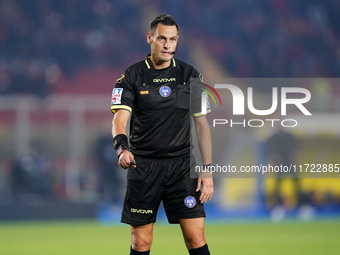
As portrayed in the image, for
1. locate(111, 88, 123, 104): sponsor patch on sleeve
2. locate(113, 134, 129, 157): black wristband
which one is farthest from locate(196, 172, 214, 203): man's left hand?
locate(111, 88, 123, 104): sponsor patch on sleeve

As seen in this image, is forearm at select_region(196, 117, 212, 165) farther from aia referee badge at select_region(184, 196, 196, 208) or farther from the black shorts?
aia referee badge at select_region(184, 196, 196, 208)

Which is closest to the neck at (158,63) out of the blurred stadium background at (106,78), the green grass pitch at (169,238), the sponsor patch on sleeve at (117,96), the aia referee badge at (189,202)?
the sponsor patch on sleeve at (117,96)

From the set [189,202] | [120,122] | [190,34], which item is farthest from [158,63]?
[190,34]

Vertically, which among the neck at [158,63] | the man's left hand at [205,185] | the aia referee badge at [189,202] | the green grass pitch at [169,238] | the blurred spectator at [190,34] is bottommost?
the green grass pitch at [169,238]

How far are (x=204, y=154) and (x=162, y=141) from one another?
1.02ft

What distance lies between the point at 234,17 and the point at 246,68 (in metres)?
1.70

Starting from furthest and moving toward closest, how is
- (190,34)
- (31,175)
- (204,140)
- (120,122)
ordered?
(190,34), (31,175), (204,140), (120,122)

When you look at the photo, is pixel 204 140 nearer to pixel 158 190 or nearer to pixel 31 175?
pixel 158 190

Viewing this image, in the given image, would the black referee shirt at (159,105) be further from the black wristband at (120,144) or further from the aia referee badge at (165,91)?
the black wristband at (120,144)

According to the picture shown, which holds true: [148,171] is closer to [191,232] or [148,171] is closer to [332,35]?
[191,232]

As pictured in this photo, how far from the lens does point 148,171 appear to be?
3553mm

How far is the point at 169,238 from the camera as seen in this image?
22.2 feet

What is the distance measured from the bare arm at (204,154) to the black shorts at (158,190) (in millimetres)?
48

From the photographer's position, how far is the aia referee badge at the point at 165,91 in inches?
138
